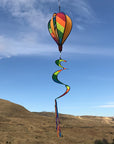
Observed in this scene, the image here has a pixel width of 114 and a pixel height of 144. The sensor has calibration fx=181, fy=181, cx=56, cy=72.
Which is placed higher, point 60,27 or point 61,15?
point 61,15

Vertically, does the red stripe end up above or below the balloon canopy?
above

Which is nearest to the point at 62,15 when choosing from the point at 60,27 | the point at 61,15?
the point at 61,15

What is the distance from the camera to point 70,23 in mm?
23234

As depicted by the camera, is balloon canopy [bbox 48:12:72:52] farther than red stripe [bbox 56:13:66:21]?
No

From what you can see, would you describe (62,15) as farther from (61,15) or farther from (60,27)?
(60,27)

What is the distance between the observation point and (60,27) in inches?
887

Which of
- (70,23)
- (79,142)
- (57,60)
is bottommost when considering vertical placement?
(79,142)

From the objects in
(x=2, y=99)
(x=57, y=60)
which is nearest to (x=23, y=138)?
(x=57, y=60)

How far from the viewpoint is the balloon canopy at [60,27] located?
22.3 metres

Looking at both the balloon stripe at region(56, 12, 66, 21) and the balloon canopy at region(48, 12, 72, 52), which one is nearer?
the balloon canopy at region(48, 12, 72, 52)

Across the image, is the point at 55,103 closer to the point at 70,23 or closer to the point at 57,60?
the point at 57,60

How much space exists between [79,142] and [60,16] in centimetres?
1773

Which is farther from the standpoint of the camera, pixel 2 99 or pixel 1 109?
pixel 2 99

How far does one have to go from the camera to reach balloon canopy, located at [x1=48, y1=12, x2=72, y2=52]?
22.3 meters
